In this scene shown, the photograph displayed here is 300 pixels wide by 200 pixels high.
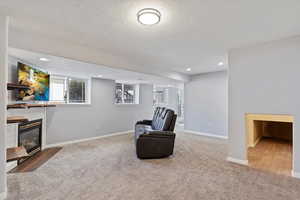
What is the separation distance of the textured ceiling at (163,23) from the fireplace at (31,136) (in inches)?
85.6

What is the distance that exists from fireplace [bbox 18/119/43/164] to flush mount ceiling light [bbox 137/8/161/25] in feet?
11.2

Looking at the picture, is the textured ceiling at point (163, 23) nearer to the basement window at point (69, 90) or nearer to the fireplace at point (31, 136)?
the fireplace at point (31, 136)

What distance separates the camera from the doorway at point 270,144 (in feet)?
9.55

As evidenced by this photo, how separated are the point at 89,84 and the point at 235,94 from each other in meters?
4.66

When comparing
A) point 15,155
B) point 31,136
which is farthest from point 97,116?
point 15,155

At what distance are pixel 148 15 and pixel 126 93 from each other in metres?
5.11

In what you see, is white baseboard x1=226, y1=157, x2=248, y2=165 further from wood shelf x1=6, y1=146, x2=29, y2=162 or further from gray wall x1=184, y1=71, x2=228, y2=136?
wood shelf x1=6, y1=146, x2=29, y2=162

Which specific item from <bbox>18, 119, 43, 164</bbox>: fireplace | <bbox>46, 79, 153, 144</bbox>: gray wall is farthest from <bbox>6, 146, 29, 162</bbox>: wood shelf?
<bbox>46, 79, 153, 144</bbox>: gray wall

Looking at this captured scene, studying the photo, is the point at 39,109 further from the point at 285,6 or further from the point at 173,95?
the point at 173,95

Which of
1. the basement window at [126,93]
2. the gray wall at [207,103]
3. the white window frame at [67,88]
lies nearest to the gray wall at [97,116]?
the white window frame at [67,88]

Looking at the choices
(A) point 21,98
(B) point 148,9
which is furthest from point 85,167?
(B) point 148,9

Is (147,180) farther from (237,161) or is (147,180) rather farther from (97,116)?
(97,116)

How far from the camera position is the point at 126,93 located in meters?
6.79

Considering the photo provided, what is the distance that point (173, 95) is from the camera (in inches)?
373
